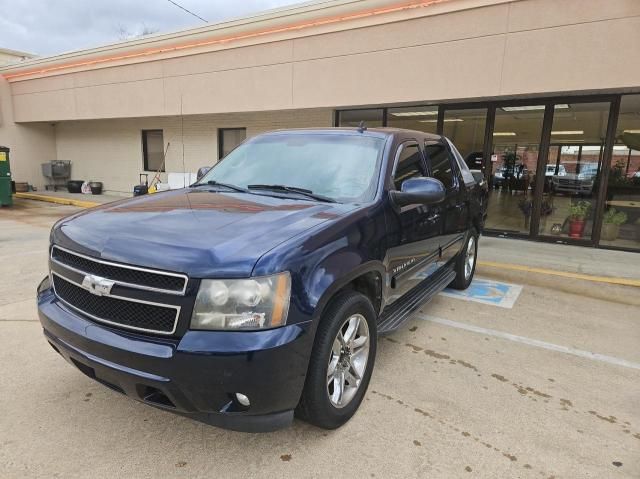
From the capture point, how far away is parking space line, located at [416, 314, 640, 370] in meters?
3.86

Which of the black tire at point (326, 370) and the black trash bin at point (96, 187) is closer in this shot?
the black tire at point (326, 370)

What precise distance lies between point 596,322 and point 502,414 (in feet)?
8.60

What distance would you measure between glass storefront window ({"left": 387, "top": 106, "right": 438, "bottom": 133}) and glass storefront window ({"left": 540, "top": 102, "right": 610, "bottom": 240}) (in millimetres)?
2537

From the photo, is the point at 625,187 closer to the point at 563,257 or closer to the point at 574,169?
the point at 574,169

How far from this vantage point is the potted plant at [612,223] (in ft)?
27.5

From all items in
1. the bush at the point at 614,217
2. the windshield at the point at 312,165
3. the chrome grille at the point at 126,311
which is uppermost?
the windshield at the point at 312,165

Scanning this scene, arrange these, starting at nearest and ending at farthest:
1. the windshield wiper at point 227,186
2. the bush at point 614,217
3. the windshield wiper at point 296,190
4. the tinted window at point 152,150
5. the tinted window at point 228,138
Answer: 1. the windshield wiper at point 296,190
2. the windshield wiper at point 227,186
3. the bush at point 614,217
4. the tinted window at point 228,138
5. the tinted window at point 152,150

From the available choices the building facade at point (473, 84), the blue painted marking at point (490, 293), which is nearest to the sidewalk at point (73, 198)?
the building facade at point (473, 84)

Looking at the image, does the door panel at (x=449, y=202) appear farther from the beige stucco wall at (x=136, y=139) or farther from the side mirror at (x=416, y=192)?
the beige stucco wall at (x=136, y=139)

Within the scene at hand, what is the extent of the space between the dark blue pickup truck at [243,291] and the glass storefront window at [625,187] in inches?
272

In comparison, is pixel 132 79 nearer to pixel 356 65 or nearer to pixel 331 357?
pixel 356 65

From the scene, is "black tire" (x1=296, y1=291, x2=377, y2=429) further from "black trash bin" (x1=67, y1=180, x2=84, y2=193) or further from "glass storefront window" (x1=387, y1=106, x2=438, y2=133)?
"black trash bin" (x1=67, y1=180, x2=84, y2=193)

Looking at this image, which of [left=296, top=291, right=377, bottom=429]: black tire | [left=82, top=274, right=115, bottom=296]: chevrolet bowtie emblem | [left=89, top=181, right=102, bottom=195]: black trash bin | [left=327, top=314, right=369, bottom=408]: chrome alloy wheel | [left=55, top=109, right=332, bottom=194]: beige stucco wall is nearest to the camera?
[left=82, top=274, right=115, bottom=296]: chevrolet bowtie emblem

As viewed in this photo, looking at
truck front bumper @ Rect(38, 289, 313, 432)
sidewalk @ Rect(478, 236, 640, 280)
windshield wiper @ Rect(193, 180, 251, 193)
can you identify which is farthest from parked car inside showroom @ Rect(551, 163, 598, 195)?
truck front bumper @ Rect(38, 289, 313, 432)
